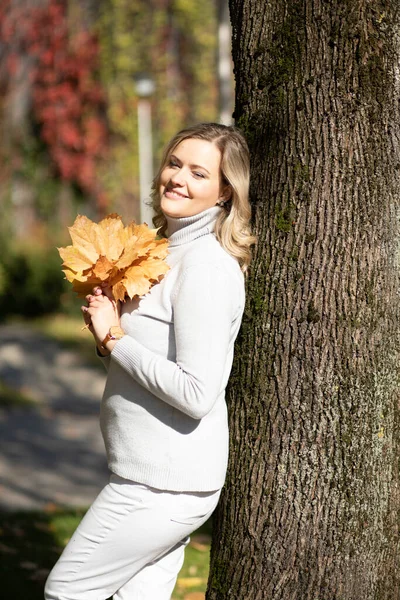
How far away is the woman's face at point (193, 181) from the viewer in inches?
110

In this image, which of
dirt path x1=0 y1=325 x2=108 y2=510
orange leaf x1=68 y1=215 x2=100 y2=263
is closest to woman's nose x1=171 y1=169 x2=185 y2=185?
orange leaf x1=68 y1=215 x2=100 y2=263

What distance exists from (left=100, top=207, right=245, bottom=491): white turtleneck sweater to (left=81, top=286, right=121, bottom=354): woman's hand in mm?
44

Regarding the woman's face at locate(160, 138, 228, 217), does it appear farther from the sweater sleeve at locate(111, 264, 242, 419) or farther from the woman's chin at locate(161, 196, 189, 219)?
the sweater sleeve at locate(111, 264, 242, 419)

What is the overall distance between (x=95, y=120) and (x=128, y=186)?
1320mm

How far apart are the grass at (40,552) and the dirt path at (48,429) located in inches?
17.1

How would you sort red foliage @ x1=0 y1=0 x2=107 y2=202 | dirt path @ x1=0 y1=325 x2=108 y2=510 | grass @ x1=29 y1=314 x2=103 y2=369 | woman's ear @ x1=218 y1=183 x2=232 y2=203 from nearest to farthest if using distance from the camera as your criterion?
woman's ear @ x1=218 y1=183 x2=232 y2=203
dirt path @ x1=0 y1=325 x2=108 y2=510
grass @ x1=29 y1=314 x2=103 y2=369
red foliage @ x1=0 y1=0 x2=107 y2=202

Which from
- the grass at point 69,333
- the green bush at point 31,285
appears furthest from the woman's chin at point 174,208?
the green bush at point 31,285

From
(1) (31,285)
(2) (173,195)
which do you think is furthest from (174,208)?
(1) (31,285)

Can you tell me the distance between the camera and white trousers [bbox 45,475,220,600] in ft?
8.61

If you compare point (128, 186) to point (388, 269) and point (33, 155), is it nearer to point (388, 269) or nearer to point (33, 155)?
point (33, 155)

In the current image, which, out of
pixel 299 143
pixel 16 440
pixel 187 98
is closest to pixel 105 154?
pixel 187 98

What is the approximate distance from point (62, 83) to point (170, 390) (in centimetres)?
1356

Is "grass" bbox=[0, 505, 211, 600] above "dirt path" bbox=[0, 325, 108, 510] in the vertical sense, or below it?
above

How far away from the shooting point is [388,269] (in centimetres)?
293
